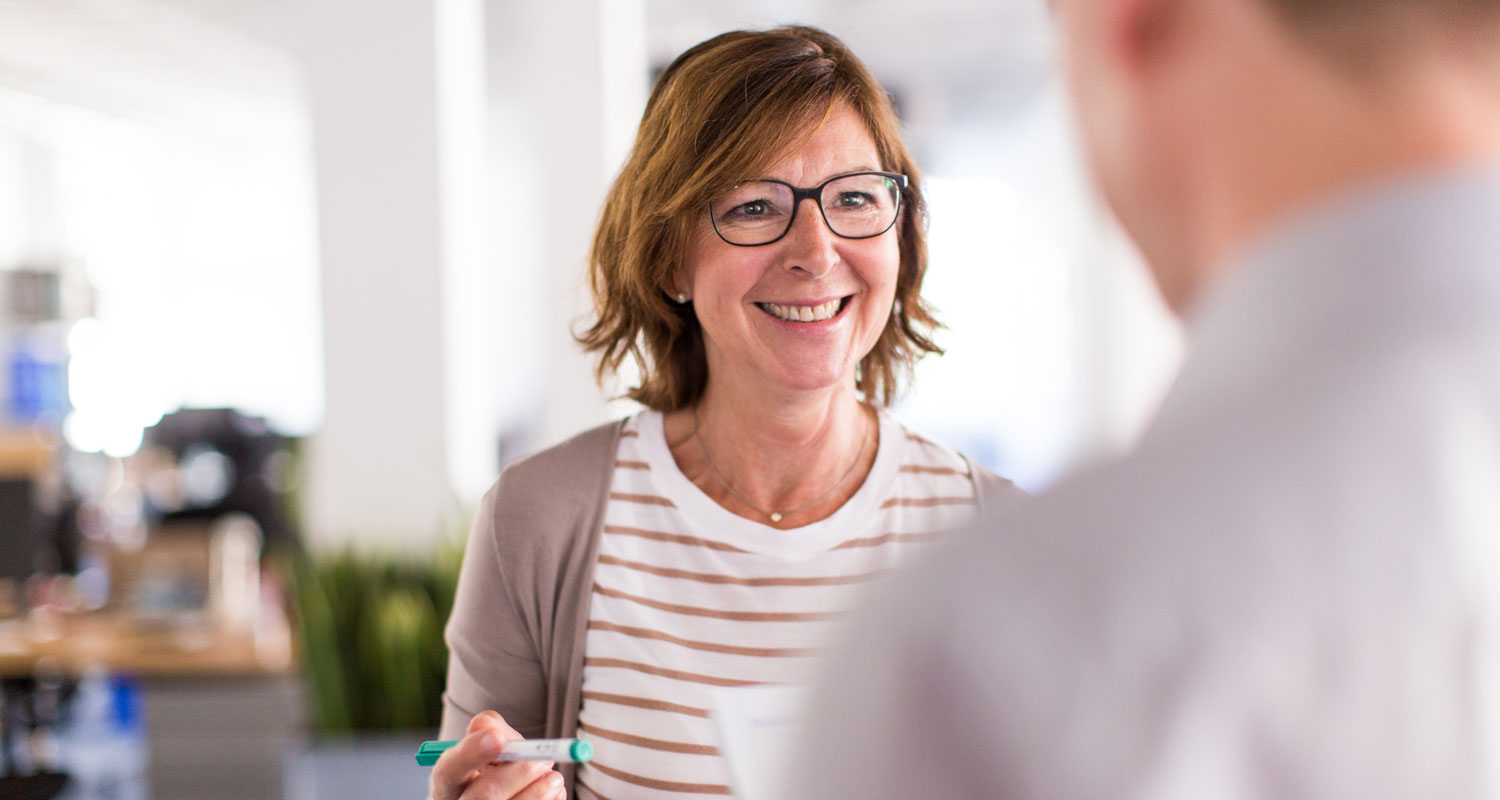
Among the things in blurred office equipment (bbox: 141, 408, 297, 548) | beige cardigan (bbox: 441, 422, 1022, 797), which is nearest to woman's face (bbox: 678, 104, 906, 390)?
beige cardigan (bbox: 441, 422, 1022, 797)

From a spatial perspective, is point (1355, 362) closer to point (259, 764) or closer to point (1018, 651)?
point (1018, 651)

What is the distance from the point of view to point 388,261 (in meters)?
3.41

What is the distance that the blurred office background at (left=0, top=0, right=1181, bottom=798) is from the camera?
11.1 ft

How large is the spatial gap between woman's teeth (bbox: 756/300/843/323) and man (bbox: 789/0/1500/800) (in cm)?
91

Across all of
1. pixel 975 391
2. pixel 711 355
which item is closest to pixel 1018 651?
pixel 711 355

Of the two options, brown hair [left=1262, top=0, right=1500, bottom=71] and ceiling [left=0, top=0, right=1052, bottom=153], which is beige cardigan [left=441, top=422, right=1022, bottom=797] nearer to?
brown hair [left=1262, top=0, right=1500, bottom=71]

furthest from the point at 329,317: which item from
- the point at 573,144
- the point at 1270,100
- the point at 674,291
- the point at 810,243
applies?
the point at 1270,100

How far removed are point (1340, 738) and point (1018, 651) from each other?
0.09 meters

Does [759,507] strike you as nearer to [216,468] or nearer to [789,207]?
[789,207]

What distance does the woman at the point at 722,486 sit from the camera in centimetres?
122

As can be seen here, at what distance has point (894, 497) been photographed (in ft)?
4.33

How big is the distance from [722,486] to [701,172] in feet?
1.22

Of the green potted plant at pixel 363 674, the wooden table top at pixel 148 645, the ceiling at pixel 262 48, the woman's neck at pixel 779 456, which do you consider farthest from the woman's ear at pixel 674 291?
the ceiling at pixel 262 48

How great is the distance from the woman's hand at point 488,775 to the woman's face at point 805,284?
491 millimetres
